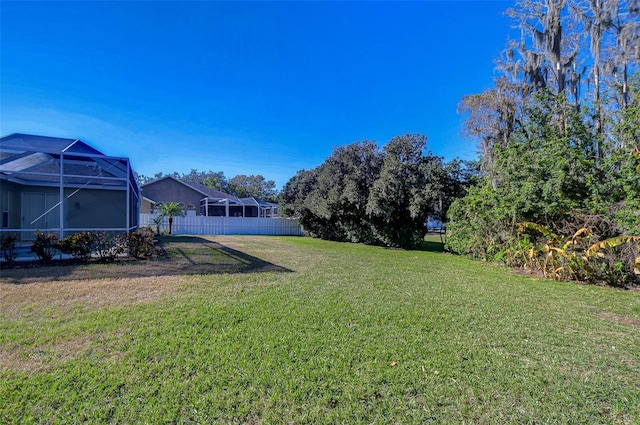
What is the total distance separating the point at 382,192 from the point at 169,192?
2182 cm

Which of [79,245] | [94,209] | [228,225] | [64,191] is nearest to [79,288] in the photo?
[79,245]

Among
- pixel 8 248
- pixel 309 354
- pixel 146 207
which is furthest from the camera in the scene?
pixel 146 207

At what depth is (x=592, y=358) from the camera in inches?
121

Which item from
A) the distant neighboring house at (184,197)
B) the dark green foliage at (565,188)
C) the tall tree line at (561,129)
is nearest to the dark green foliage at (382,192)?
the tall tree line at (561,129)

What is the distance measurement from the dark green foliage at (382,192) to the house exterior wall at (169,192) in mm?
14843

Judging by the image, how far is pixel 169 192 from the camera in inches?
1057

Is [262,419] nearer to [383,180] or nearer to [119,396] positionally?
[119,396]

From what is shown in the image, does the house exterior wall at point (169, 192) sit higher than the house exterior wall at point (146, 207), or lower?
higher

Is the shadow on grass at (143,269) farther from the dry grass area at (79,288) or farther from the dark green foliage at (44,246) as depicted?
the dark green foliage at (44,246)

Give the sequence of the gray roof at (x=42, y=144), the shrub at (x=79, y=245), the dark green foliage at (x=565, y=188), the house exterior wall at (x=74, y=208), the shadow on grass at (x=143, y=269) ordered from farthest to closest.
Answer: the house exterior wall at (x=74, y=208), the shrub at (x=79, y=245), the gray roof at (x=42, y=144), the dark green foliage at (x=565, y=188), the shadow on grass at (x=143, y=269)

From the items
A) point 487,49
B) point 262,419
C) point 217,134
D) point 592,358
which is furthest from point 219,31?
point 592,358

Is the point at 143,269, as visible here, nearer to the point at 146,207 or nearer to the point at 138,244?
the point at 138,244

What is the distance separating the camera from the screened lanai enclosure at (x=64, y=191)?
887cm

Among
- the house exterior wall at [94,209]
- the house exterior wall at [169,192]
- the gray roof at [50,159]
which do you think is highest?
the house exterior wall at [169,192]
